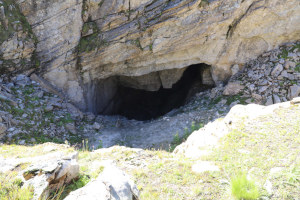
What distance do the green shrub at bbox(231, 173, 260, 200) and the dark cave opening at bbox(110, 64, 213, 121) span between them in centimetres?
1188

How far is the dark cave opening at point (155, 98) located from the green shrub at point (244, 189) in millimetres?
11881

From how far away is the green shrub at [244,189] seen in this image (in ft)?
13.4

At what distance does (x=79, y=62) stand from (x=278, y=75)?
11.1 metres

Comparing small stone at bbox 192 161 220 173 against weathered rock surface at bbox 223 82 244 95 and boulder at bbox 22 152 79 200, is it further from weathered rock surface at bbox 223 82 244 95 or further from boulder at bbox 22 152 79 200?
weathered rock surface at bbox 223 82 244 95

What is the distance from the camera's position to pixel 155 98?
20078 millimetres

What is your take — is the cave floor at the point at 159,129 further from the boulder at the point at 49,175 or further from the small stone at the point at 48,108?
the boulder at the point at 49,175

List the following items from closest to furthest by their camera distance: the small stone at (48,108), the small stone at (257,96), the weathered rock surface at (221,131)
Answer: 1. the weathered rock surface at (221,131)
2. the small stone at (48,108)
3. the small stone at (257,96)

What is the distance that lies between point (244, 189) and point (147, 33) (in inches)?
386

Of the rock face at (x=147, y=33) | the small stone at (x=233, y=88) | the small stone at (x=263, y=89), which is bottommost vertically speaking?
the small stone at (x=263, y=89)

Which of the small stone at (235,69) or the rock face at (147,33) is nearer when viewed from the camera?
the rock face at (147,33)

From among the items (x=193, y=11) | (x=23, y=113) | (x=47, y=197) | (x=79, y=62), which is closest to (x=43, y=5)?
(x=79, y=62)

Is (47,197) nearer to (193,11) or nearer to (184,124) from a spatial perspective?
(184,124)

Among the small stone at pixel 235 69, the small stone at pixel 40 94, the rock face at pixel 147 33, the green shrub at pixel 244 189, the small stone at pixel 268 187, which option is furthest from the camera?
the small stone at pixel 235 69

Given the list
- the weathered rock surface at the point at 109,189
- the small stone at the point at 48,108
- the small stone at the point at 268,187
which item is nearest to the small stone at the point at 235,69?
the small stone at the point at 268,187
